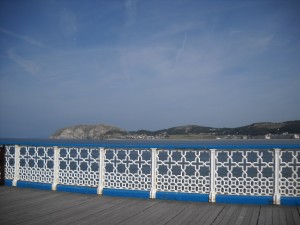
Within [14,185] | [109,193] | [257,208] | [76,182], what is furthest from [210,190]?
[14,185]

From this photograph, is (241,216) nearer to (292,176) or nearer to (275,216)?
(275,216)

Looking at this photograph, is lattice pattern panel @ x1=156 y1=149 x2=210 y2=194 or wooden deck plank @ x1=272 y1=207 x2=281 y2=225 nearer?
wooden deck plank @ x1=272 y1=207 x2=281 y2=225

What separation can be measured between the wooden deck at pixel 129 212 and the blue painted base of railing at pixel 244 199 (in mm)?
174

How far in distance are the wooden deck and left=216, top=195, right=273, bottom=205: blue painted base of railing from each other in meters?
0.17

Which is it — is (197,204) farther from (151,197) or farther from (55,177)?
(55,177)

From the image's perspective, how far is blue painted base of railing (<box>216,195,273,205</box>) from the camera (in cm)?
560

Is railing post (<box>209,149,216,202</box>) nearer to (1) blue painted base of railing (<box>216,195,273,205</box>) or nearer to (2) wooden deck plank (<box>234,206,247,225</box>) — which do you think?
(1) blue painted base of railing (<box>216,195,273,205</box>)

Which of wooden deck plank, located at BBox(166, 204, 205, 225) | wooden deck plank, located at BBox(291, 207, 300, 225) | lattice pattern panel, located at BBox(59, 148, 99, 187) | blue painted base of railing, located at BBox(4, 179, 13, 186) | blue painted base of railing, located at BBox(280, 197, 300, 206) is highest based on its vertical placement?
lattice pattern panel, located at BBox(59, 148, 99, 187)

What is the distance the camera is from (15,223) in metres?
4.47

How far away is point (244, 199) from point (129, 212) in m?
2.39

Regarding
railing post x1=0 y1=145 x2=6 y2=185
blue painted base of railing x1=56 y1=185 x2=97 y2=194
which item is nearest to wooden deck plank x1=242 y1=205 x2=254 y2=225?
blue painted base of railing x1=56 y1=185 x2=97 y2=194

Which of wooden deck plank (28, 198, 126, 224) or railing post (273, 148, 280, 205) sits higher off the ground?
railing post (273, 148, 280, 205)

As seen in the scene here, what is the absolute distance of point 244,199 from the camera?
5.69 metres

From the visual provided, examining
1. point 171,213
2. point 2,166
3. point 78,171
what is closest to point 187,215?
point 171,213
